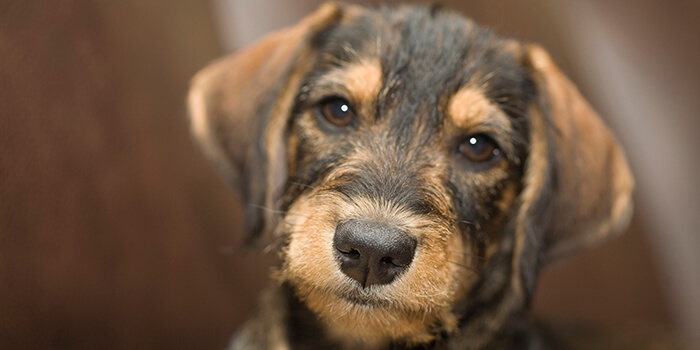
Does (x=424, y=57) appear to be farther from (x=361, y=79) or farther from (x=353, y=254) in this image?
(x=353, y=254)

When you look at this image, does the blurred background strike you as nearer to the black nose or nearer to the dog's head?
the dog's head

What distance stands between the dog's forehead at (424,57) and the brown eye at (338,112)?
12 centimetres

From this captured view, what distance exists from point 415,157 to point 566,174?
648mm

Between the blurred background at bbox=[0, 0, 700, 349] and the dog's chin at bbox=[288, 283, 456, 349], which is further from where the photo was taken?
the blurred background at bbox=[0, 0, 700, 349]

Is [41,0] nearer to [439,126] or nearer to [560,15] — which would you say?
[439,126]

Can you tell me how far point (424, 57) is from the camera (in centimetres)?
204

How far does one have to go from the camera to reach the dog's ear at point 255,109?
2125mm

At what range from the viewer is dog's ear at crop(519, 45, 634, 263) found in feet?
6.86

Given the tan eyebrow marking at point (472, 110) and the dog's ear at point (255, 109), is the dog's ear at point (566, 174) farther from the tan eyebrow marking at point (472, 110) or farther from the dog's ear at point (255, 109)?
the dog's ear at point (255, 109)

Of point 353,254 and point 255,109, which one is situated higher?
point 255,109

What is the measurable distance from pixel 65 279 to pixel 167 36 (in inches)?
45.0

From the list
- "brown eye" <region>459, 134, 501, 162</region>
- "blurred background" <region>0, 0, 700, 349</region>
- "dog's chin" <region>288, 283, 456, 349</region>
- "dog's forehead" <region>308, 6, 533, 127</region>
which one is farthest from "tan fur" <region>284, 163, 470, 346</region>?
"blurred background" <region>0, 0, 700, 349</region>

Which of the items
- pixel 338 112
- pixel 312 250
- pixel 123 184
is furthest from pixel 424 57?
pixel 123 184

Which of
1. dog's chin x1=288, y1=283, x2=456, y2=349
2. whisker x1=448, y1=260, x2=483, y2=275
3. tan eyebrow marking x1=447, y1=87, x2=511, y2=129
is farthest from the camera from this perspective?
tan eyebrow marking x1=447, y1=87, x2=511, y2=129
